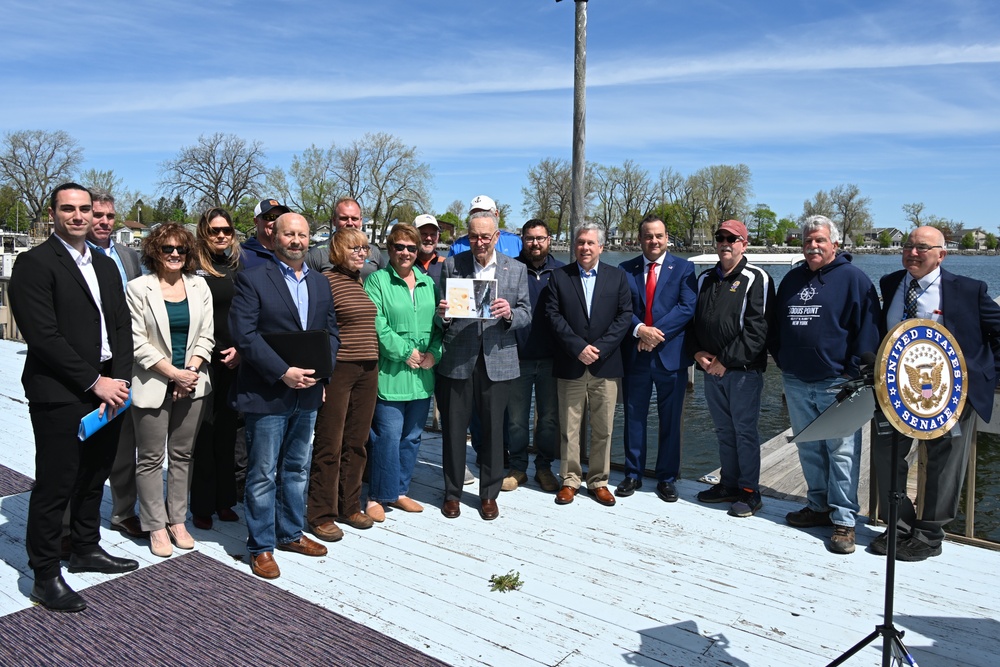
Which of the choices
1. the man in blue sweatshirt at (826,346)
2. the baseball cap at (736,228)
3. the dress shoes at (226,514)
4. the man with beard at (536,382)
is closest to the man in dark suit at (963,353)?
the man in blue sweatshirt at (826,346)

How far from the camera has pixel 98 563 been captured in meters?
3.69

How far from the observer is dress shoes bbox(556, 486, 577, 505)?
4820 mm

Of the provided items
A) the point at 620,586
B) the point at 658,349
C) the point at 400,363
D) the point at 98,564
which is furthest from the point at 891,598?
the point at 98,564

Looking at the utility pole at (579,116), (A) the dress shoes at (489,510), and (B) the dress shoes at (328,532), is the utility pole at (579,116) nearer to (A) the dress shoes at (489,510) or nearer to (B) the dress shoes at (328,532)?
(A) the dress shoes at (489,510)

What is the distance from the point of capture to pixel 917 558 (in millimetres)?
3973

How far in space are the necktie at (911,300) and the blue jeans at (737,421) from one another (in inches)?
34.8

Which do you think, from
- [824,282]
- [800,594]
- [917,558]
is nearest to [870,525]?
[917,558]

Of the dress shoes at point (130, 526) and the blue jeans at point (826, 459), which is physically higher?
the blue jeans at point (826, 459)

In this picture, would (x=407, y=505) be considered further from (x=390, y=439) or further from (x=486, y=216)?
(x=486, y=216)

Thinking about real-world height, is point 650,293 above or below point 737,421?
above

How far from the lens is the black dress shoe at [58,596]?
10.8 ft

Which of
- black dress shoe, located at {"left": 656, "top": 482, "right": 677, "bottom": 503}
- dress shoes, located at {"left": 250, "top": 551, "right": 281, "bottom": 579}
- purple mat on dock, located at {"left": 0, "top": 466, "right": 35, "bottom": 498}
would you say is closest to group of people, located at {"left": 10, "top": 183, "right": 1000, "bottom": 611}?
dress shoes, located at {"left": 250, "top": 551, "right": 281, "bottom": 579}

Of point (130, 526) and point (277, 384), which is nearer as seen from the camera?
point (277, 384)

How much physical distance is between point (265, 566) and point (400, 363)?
55.2 inches
